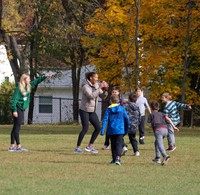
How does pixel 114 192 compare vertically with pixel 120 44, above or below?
below

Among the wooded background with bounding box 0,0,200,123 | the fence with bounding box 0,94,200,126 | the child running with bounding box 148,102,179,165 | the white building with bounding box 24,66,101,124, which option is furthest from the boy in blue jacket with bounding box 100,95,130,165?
the white building with bounding box 24,66,101,124

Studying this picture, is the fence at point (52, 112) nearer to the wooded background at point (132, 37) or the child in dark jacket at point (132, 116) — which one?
the wooded background at point (132, 37)

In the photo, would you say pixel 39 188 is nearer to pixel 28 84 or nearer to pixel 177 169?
pixel 177 169

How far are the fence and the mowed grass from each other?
26978mm

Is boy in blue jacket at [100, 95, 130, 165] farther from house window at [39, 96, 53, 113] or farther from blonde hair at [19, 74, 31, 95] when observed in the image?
A: house window at [39, 96, 53, 113]

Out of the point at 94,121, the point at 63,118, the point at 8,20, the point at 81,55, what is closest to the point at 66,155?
the point at 94,121

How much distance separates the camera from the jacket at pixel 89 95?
60.2 ft

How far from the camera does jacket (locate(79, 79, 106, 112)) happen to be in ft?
60.2

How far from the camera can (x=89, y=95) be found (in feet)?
60.3

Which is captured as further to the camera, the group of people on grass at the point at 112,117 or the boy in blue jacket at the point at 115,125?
the group of people on grass at the point at 112,117

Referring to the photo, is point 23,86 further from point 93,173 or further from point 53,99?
point 53,99

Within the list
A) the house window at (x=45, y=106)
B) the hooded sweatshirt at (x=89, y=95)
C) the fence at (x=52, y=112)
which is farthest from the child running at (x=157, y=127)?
the house window at (x=45, y=106)

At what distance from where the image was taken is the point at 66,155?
18.2m

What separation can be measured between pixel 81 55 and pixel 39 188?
116ft
